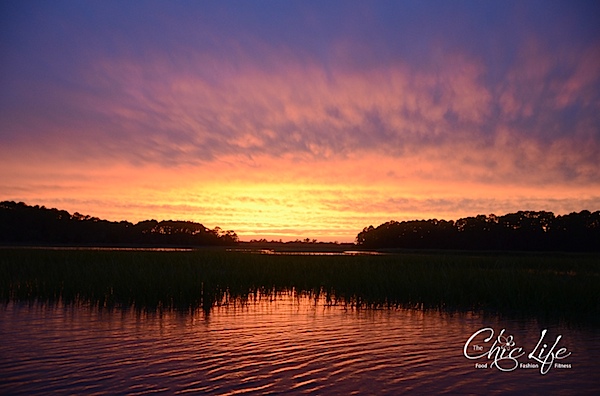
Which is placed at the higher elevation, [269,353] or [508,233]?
[508,233]

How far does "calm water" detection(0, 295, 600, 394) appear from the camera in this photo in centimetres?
748

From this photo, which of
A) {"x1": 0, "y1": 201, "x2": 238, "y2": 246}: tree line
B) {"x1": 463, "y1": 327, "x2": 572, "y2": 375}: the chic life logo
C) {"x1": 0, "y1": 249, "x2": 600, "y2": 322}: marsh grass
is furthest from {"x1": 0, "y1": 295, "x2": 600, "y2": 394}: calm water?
{"x1": 0, "y1": 201, "x2": 238, "y2": 246}: tree line

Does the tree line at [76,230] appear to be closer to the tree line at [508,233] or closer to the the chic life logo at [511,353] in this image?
the tree line at [508,233]

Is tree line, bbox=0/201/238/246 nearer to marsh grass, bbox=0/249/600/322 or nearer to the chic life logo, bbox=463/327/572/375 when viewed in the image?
marsh grass, bbox=0/249/600/322

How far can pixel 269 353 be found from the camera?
30.9ft

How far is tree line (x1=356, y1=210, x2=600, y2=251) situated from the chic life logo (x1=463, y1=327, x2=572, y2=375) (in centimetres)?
7160

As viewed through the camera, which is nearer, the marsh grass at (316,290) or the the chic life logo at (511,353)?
the the chic life logo at (511,353)

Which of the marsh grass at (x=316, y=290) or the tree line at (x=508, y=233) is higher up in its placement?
the tree line at (x=508, y=233)

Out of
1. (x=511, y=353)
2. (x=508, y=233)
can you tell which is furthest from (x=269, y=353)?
(x=508, y=233)

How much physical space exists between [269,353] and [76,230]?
284 feet

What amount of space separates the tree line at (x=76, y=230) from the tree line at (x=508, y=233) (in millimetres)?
46391

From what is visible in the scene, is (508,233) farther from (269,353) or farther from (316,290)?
(269,353)

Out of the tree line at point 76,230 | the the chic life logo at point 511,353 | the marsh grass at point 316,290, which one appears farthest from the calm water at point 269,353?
the tree line at point 76,230

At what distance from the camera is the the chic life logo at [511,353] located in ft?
28.9
